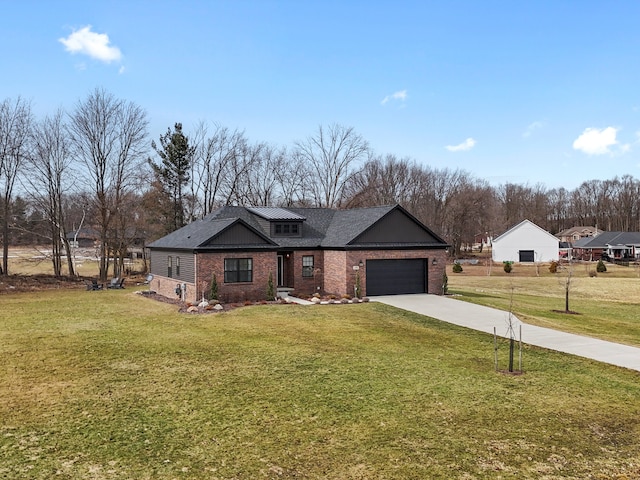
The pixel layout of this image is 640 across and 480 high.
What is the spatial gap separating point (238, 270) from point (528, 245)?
4921 cm

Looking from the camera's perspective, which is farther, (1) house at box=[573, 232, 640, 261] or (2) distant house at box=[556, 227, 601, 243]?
(2) distant house at box=[556, 227, 601, 243]

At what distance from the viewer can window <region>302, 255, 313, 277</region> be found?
26891 millimetres

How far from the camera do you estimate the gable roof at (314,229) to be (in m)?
24.3

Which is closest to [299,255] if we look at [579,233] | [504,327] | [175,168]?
[504,327]

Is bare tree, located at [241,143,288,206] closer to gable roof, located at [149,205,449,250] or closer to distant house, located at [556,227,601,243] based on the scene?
gable roof, located at [149,205,449,250]

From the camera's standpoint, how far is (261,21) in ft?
68.0

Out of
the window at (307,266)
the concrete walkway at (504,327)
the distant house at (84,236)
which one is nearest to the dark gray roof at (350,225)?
the window at (307,266)

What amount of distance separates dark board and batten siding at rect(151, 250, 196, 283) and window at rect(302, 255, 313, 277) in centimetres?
643

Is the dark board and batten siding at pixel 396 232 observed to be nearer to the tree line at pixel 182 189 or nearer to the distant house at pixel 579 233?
the tree line at pixel 182 189

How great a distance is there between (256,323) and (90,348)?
5.88 m

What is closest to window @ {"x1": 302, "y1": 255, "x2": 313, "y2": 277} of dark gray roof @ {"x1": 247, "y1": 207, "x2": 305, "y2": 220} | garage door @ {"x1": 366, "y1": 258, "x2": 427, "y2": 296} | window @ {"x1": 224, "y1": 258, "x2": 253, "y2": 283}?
dark gray roof @ {"x1": 247, "y1": 207, "x2": 305, "y2": 220}

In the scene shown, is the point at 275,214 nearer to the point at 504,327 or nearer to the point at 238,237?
the point at 238,237

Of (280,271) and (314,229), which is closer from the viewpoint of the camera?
(280,271)

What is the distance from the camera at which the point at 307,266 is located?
27.0 metres
